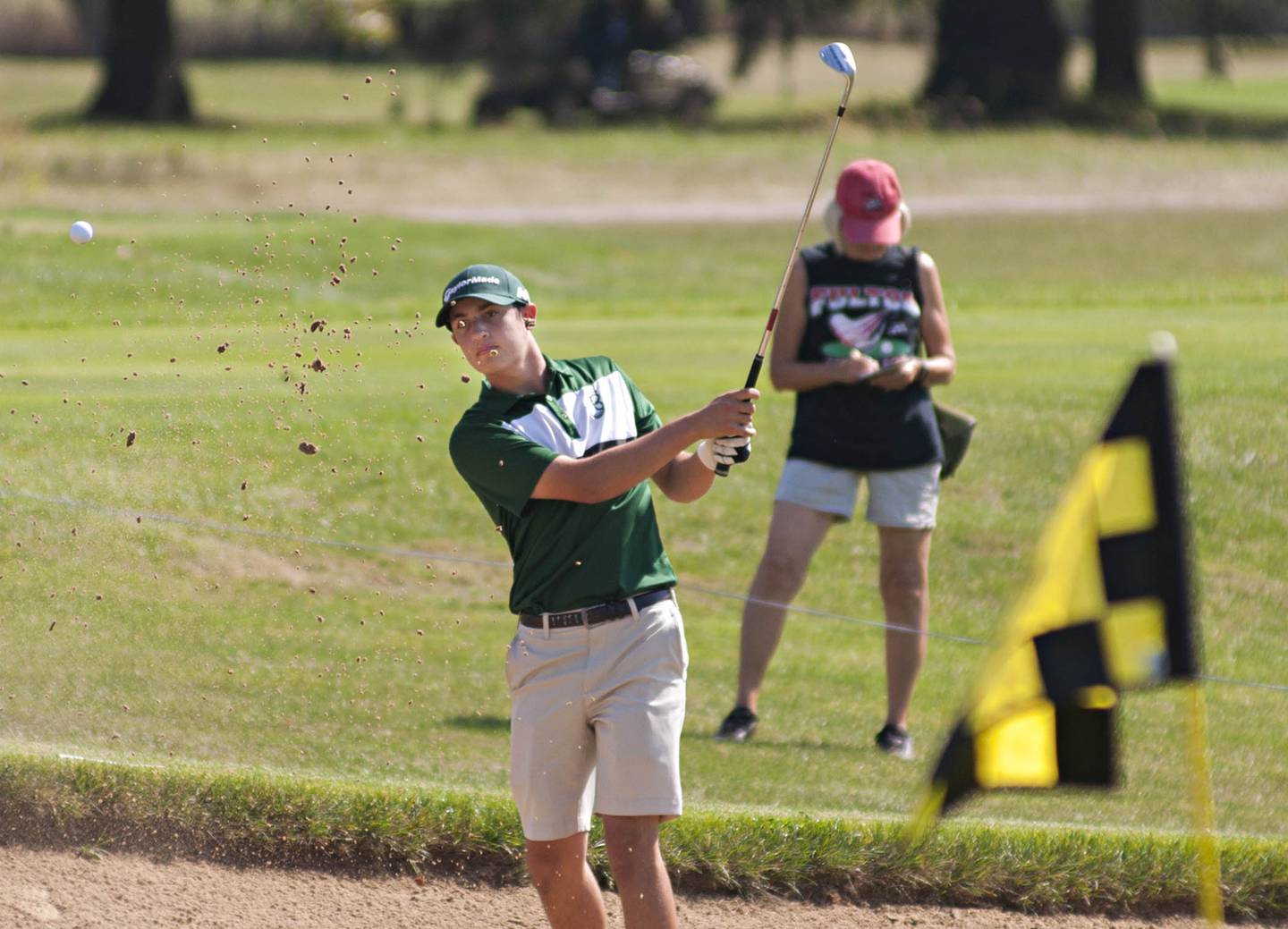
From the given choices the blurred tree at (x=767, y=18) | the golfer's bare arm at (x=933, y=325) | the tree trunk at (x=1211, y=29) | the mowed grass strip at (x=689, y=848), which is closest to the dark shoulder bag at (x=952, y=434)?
the golfer's bare arm at (x=933, y=325)

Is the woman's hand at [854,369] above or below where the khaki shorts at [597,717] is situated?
above

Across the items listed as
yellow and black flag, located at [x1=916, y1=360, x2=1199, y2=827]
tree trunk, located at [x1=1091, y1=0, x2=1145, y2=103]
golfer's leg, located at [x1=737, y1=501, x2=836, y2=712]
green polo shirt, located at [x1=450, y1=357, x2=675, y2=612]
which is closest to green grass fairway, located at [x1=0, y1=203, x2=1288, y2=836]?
golfer's leg, located at [x1=737, y1=501, x2=836, y2=712]

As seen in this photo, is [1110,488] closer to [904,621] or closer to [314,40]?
[904,621]

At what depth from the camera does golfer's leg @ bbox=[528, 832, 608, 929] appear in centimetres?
445

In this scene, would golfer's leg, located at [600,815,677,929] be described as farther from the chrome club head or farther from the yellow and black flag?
the chrome club head

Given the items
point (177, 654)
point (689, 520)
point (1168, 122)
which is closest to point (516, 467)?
point (177, 654)

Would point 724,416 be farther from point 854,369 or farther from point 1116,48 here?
point 1116,48

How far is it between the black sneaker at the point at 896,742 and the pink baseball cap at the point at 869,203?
1762 mm

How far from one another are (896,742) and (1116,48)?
1372 inches

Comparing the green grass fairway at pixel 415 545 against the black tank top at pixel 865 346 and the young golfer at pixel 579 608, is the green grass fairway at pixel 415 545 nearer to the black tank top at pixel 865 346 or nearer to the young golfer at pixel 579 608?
the black tank top at pixel 865 346

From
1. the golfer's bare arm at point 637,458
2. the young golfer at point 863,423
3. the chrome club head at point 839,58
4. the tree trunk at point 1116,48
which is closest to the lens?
the golfer's bare arm at point 637,458

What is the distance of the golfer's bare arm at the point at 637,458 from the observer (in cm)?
426

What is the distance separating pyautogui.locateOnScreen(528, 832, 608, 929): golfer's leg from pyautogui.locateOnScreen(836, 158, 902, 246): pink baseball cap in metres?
2.98

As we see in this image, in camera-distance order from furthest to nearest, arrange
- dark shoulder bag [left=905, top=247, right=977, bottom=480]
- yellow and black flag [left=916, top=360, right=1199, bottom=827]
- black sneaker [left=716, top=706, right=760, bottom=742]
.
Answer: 1. dark shoulder bag [left=905, top=247, right=977, bottom=480]
2. black sneaker [left=716, top=706, right=760, bottom=742]
3. yellow and black flag [left=916, top=360, right=1199, bottom=827]
